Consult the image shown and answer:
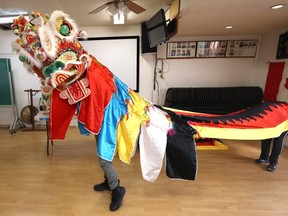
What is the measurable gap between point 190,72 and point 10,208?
11.9ft

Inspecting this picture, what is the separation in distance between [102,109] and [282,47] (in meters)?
3.29

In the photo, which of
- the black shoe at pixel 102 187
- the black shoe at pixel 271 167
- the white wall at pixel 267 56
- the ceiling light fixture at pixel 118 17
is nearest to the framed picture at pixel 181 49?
the ceiling light fixture at pixel 118 17

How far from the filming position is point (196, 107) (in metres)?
3.58

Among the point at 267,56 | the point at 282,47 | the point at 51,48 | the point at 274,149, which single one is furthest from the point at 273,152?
the point at 51,48

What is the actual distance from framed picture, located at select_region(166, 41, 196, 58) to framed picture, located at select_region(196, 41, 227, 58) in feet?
0.42

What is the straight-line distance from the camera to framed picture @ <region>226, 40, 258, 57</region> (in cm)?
366

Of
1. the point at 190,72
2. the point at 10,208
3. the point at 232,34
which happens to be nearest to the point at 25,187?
the point at 10,208

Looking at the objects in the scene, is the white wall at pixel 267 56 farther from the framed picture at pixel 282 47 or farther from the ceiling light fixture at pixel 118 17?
the ceiling light fixture at pixel 118 17

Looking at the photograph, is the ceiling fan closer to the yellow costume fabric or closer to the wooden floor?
the yellow costume fabric

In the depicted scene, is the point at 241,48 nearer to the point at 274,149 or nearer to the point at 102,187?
the point at 274,149

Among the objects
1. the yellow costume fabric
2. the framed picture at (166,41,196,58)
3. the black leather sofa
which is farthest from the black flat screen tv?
the yellow costume fabric

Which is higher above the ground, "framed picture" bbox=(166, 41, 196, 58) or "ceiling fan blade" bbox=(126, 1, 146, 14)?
"ceiling fan blade" bbox=(126, 1, 146, 14)

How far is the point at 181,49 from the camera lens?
3.74m

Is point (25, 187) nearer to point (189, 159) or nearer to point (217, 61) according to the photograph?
point (189, 159)
